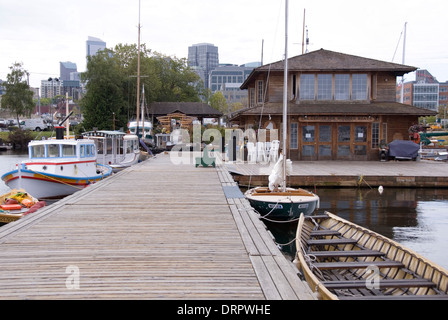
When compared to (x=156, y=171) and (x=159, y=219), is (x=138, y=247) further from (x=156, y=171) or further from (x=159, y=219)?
(x=156, y=171)

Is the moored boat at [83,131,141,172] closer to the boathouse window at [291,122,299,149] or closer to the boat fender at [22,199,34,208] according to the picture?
the boathouse window at [291,122,299,149]

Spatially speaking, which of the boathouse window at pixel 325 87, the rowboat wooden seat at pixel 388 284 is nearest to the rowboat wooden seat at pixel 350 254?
the rowboat wooden seat at pixel 388 284

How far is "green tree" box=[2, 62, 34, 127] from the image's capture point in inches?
2891

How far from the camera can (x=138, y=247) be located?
7375 millimetres

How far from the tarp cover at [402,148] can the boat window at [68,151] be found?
65.4 ft

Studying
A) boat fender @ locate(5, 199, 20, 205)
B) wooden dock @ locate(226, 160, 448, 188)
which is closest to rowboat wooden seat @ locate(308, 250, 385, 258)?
boat fender @ locate(5, 199, 20, 205)

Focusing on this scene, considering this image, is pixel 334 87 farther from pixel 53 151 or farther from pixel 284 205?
pixel 53 151

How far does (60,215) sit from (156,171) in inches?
432

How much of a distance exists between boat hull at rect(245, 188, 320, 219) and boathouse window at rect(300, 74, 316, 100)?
652 inches

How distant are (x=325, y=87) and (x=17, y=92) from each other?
61.1m

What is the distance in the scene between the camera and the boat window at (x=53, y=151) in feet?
61.2

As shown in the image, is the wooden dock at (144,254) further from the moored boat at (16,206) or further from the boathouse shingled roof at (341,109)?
the boathouse shingled roof at (341,109)

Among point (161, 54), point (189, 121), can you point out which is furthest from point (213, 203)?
point (161, 54)
